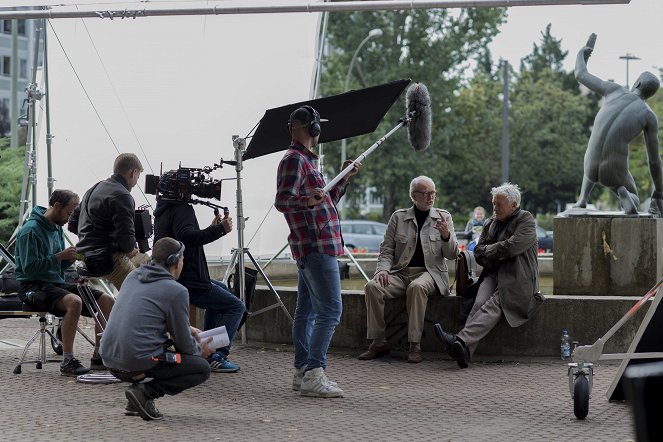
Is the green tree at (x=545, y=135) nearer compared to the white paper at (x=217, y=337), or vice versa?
the white paper at (x=217, y=337)

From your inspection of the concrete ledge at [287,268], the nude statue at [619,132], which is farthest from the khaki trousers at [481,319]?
the concrete ledge at [287,268]

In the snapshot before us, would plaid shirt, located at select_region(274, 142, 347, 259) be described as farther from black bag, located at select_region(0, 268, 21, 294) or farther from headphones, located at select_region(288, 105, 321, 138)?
black bag, located at select_region(0, 268, 21, 294)

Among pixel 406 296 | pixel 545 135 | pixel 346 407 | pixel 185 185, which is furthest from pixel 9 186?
pixel 545 135

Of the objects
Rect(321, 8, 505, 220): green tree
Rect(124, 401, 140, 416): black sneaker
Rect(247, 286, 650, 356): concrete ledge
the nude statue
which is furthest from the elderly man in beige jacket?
Rect(321, 8, 505, 220): green tree

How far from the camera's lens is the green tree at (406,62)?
158 ft

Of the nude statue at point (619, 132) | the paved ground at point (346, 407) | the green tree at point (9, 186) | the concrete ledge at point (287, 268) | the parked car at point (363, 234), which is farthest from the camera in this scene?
the parked car at point (363, 234)

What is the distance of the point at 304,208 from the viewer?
8008 mm

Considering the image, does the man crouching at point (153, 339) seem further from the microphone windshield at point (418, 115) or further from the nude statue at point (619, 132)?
the nude statue at point (619, 132)

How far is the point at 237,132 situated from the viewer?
14.6 m

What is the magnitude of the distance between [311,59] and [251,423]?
8963 millimetres

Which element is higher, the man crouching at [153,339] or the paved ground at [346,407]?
the man crouching at [153,339]

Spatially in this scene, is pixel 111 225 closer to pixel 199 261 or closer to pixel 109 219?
pixel 109 219

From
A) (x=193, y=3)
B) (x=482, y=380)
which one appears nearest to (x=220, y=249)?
(x=193, y=3)

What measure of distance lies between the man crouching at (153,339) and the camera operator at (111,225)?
1.66m
